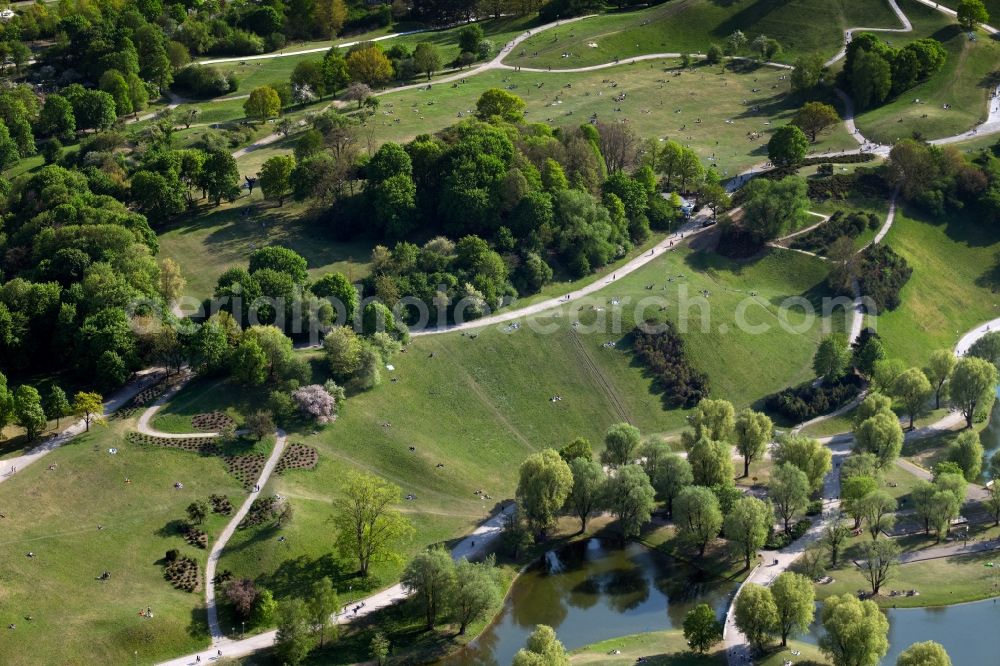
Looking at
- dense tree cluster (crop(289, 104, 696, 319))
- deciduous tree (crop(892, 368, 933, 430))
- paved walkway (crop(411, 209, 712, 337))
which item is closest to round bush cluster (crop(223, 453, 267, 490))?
paved walkway (crop(411, 209, 712, 337))

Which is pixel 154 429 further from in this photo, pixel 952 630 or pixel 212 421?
pixel 952 630

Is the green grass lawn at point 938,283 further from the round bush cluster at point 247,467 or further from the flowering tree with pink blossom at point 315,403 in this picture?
the round bush cluster at point 247,467

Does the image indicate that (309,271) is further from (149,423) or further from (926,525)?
(926,525)

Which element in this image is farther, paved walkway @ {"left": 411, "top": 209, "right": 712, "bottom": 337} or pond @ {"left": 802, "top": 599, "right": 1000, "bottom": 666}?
paved walkway @ {"left": 411, "top": 209, "right": 712, "bottom": 337}

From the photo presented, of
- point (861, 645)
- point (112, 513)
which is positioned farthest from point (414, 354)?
point (861, 645)

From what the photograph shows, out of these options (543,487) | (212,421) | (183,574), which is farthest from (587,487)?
(212,421)

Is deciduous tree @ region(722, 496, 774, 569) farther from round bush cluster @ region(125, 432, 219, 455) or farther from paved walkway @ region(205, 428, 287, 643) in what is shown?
round bush cluster @ region(125, 432, 219, 455)

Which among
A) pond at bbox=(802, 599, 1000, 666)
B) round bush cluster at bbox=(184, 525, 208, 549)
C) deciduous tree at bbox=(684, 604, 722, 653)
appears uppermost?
round bush cluster at bbox=(184, 525, 208, 549)
